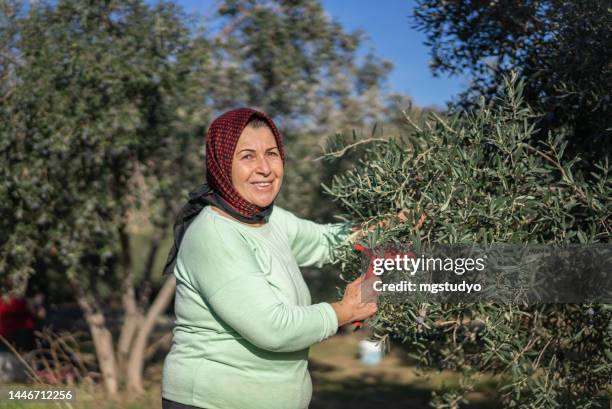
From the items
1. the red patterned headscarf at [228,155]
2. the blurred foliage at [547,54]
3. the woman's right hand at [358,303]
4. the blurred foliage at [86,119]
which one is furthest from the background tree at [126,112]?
the woman's right hand at [358,303]

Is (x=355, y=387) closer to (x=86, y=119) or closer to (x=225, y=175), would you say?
(x=86, y=119)

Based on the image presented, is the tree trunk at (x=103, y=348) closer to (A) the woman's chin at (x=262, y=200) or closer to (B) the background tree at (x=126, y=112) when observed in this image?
(B) the background tree at (x=126, y=112)

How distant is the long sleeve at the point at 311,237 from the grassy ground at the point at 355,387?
4.29 m

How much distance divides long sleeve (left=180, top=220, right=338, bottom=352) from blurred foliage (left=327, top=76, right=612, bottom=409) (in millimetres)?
376

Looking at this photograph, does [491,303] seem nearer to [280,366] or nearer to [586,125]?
[280,366]

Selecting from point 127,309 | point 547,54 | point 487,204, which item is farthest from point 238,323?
point 127,309

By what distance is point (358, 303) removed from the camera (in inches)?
142

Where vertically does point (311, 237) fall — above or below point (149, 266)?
below

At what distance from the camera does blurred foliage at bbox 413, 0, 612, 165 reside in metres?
4.42

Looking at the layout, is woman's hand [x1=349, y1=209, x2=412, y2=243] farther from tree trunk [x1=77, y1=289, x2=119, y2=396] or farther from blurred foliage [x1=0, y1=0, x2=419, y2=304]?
tree trunk [x1=77, y1=289, x2=119, y2=396]

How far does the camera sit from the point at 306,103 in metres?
11.0

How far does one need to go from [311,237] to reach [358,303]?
100 cm

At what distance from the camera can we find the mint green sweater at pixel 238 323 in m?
3.43

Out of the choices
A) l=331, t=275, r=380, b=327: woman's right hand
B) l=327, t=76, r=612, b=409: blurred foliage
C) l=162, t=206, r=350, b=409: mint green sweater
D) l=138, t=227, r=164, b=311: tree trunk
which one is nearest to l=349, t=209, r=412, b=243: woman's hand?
l=327, t=76, r=612, b=409: blurred foliage
